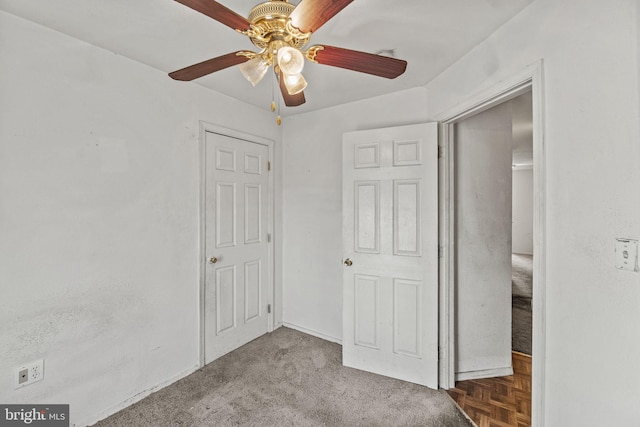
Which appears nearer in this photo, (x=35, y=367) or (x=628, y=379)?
(x=628, y=379)

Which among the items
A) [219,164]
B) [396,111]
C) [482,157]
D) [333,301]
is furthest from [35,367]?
[482,157]

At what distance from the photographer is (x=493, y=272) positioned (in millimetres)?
2326

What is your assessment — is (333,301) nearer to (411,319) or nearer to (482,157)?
(411,319)

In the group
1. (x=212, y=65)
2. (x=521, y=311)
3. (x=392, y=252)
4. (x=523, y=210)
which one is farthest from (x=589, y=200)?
(x=523, y=210)

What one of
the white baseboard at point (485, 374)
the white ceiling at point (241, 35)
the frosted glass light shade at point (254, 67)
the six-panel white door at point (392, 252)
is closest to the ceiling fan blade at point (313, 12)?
the frosted glass light shade at point (254, 67)

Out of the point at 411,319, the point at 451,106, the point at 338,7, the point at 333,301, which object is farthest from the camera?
the point at 333,301

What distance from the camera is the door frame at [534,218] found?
1275 millimetres

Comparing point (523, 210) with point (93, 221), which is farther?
point (523, 210)

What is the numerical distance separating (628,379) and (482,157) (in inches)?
66.7

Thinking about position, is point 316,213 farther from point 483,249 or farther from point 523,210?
point 523,210

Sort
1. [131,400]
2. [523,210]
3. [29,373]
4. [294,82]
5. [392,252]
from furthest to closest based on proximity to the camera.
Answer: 1. [523,210]
2. [392,252]
3. [131,400]
4. [29,373]
5. [294,82]

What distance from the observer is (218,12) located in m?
0.95

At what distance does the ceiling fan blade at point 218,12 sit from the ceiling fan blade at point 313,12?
18 centimetres

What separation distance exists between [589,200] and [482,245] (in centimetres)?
130
